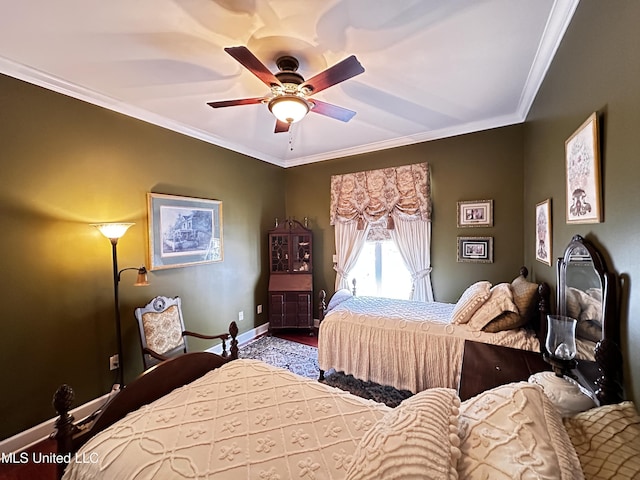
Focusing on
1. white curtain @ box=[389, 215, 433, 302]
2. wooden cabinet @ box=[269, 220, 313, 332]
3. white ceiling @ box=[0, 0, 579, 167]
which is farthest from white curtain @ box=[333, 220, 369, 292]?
white ceiling @ box=[0, 0, 579, 167]

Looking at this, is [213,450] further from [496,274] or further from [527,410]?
[496,274]

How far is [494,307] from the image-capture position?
→ 2.18m

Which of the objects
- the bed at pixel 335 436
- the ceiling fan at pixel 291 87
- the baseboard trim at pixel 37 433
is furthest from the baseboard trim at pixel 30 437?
the ceiling fan at pixel 291 87

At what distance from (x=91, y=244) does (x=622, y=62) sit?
143 inches

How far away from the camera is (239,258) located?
396 centimetres

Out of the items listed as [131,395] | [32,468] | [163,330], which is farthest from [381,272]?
[32,468]

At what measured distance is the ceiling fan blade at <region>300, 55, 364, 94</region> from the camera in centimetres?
158

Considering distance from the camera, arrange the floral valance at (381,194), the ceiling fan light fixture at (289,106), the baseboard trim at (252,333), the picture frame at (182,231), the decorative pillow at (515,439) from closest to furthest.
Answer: the decorative pillow at (515,439) → the ceiling fan light fixture at (289,106) → the picture frame at (182,231) → the floral valance at (381,194) → the baseboard trim at (252,333)

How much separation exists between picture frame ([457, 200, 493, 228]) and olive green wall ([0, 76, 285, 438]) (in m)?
3.45

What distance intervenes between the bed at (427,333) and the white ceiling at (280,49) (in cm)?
182

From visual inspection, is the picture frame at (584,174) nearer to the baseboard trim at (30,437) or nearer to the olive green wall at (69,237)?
Answer: the olive green wall at (69,237)

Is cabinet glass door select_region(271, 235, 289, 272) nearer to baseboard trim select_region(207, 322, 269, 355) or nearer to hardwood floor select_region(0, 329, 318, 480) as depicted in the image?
baseboard trim select_region(207, 322, 269, 355)

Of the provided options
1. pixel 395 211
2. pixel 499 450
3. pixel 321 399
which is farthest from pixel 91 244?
pixel 395 211

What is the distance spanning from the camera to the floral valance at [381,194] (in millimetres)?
3629
